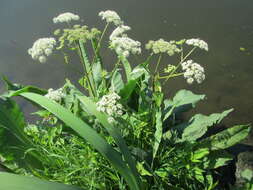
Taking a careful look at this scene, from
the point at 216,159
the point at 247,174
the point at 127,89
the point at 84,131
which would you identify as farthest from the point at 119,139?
the point at 247,174

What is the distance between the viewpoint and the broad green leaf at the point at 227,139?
7.41 feet

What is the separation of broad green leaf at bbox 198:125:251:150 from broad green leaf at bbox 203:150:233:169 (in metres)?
0.07

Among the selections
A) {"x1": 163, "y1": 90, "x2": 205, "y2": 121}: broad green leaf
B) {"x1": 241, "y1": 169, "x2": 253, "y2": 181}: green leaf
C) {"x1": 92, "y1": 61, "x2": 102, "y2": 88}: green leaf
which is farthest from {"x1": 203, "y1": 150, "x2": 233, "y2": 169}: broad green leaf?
{"x1": 92, "y1": 61, "x2": 102, "y2": 88}: green leaf

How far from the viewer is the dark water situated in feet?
11.6

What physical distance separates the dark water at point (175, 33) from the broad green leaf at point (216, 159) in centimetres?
92

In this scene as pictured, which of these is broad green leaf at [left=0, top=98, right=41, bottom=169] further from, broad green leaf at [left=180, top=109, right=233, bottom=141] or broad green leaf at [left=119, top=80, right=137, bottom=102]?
broad green leaf at [left=180, top=109, right=233, bottom=141]

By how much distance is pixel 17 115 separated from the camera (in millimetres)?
2262

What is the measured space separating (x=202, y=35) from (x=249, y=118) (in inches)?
57.0

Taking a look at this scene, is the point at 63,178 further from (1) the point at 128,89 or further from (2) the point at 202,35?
(2) the point at 202,35

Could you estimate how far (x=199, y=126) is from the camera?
2.48 meters

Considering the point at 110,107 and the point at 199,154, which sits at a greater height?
the point at 110,107

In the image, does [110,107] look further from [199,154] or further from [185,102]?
[185,102]

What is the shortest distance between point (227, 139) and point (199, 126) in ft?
0.82

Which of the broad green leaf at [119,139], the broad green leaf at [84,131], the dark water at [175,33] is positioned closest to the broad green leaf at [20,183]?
the broad green leaf at [84,131]
